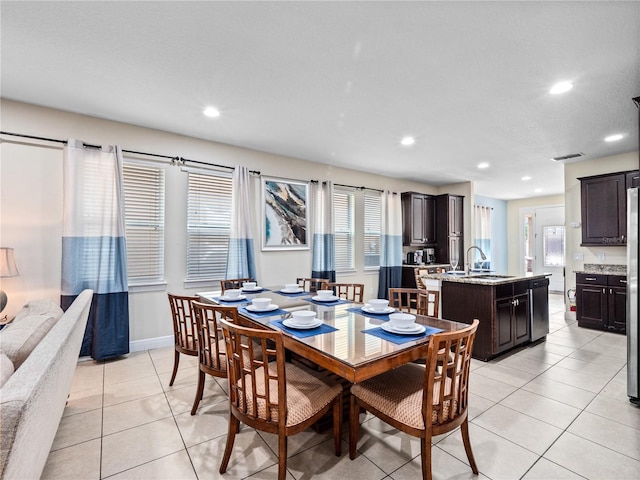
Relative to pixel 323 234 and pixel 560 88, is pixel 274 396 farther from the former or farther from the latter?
pixel 323 234

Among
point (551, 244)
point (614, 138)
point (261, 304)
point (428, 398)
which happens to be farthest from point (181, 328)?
point (551, 244)

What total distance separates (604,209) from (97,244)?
269 inches

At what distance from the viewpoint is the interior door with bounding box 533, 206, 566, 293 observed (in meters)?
8.01

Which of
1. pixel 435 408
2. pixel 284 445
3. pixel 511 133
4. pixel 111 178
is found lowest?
pixel 284 445

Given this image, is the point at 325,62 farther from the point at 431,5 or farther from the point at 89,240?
the point at 89,240

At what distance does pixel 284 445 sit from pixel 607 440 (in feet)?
7.02

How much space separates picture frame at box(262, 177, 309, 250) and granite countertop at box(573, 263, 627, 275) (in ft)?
14.7

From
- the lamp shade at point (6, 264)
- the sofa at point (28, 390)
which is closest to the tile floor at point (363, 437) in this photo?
the sofa at point (28, 390)

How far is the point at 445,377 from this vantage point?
1443 millimetres

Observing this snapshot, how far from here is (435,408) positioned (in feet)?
4.91

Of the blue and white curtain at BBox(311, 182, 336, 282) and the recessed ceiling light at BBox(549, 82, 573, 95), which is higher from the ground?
the recessed ceiling light at BBox(549, 82, 573, 95)

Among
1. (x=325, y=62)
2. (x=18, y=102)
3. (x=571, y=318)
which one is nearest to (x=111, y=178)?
(x=18, y=102)

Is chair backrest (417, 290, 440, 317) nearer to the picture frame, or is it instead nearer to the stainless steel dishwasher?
the stainless steel dishwasher

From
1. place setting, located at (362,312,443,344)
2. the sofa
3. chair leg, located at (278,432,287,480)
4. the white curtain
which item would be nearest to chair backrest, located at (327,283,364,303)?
place setting, located at (362,312,443,344)
